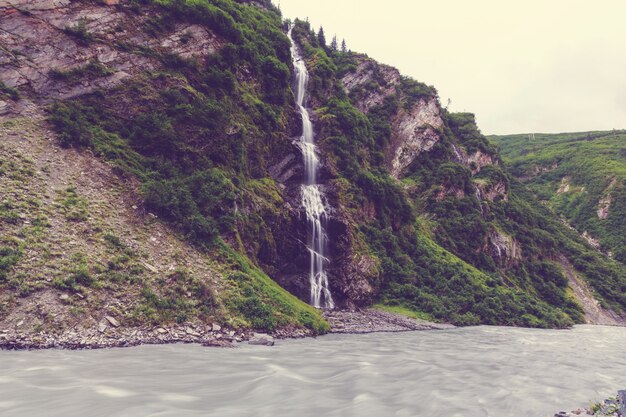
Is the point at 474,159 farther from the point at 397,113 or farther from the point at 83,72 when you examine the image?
the point at 83,72

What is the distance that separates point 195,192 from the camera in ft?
98.0

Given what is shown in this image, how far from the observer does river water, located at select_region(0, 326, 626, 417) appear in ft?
31.9

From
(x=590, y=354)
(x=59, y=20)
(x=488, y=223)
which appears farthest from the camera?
(x=488, y=223)

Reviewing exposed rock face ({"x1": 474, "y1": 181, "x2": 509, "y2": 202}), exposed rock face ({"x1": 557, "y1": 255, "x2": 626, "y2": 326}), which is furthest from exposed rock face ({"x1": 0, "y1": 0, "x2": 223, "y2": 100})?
exposed rock face ({"x1": 557, "y1": 255, "x2": 626, "y2": 326})

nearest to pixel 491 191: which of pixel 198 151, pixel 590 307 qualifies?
pixel 590 307

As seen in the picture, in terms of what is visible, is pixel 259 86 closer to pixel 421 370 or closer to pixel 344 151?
pixel 344 151

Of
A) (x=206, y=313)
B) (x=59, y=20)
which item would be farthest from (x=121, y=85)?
(x=206, y=313)

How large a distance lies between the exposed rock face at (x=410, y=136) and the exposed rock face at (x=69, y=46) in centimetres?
5069

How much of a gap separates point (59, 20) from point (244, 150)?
727 inches


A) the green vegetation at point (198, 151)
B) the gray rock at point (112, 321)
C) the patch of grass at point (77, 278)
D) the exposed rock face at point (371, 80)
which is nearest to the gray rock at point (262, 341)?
→ the green vegetation at point (198, 151)

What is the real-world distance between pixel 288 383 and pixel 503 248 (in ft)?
212

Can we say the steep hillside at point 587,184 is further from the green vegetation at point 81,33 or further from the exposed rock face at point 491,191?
the green vegetation at point 81,33

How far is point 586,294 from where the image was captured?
229 ft

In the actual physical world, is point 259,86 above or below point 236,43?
below
